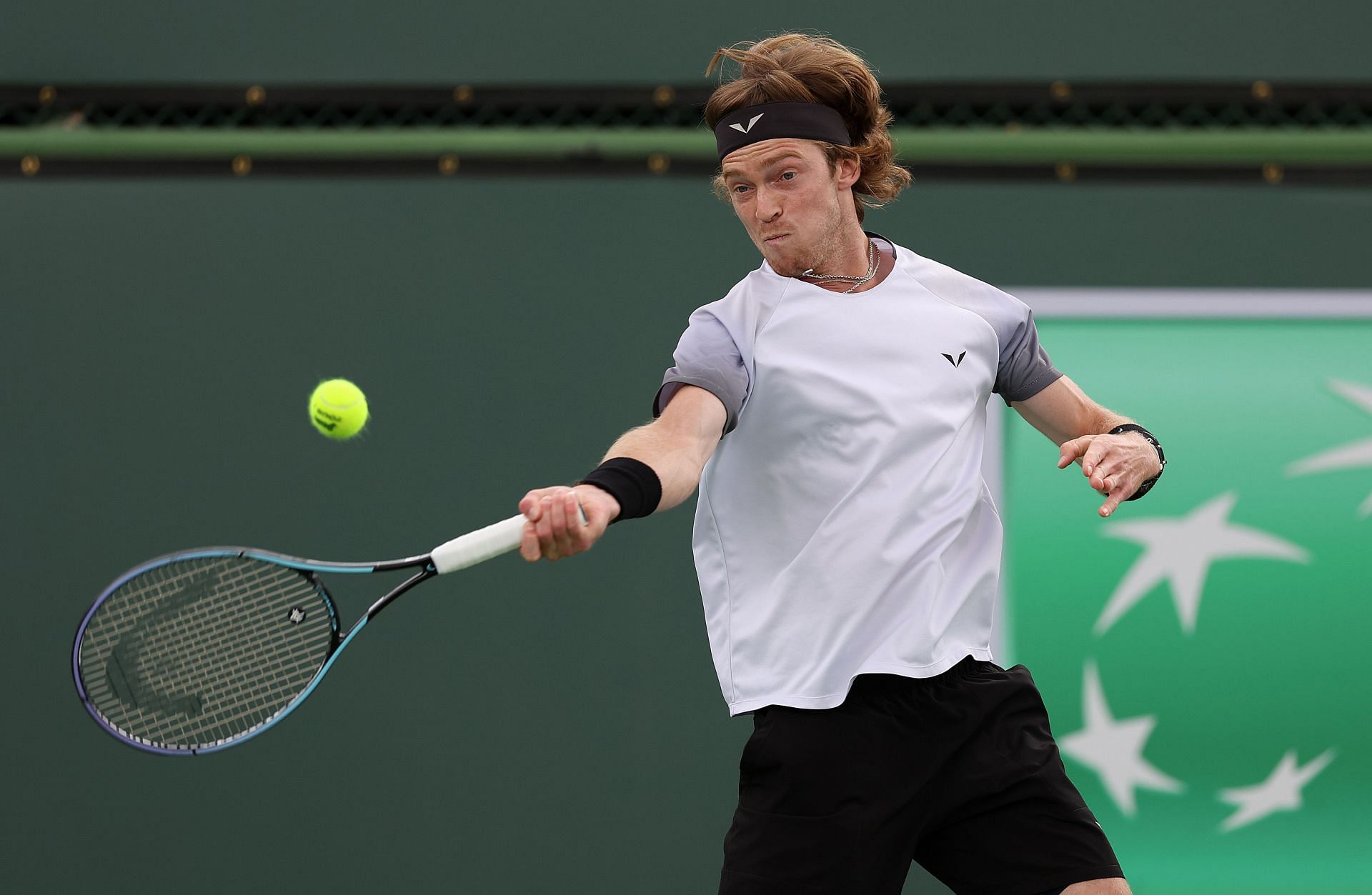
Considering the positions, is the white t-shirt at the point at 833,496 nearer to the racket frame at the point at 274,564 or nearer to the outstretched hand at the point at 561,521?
the outstretched hand at the point at 561,521

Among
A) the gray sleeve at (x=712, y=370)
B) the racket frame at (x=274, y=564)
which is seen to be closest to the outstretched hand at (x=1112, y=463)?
the gray sleeve at (x=712, y=370)

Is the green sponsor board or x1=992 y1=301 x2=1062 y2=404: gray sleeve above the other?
x1=992 y1=301 x2=1062 y2=404: gray sleeve

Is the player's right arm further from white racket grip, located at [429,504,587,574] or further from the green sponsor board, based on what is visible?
the green sponsor board

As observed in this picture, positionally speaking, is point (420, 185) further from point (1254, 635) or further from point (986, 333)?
point (1254, 635)

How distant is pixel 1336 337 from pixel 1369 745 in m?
1.10

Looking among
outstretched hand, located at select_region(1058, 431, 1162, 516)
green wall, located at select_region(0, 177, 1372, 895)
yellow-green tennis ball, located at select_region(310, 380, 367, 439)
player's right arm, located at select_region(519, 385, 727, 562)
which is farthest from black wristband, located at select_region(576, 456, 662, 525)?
green wall, located at select_region(0, 177, 1372, 895)

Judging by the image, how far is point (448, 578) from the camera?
3859mm

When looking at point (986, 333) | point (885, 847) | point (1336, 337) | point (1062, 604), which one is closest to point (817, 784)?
point (885, 847)

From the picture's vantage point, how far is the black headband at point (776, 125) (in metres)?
2.32

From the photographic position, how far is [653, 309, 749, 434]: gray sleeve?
2.13 m

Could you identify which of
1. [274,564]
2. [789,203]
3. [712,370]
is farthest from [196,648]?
[789,203]

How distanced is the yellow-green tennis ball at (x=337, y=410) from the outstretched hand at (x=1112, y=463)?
1.55 meters

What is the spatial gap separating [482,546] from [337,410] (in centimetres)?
122

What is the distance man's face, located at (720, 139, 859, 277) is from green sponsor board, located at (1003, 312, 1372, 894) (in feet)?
5.54
